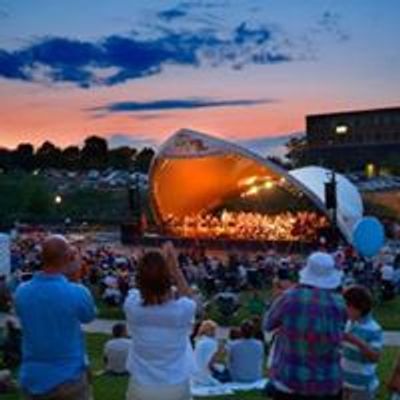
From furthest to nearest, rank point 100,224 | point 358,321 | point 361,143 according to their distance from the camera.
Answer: point 361,143 < point 100,224 < point 358,321

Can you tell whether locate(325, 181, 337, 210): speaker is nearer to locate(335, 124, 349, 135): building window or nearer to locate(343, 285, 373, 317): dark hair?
locate(343, 285, 373, 317): dark hair

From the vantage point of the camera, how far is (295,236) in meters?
47.8

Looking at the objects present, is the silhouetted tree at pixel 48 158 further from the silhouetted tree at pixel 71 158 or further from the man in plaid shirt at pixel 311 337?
the man in plaid shirt at pixel 311 337

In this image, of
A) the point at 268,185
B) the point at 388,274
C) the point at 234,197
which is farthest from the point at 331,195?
the point at 234,197

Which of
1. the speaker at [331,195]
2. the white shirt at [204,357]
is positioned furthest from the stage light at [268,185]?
the white shirt at [204,357]

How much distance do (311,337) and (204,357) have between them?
660 centimetres

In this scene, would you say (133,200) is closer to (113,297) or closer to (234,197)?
(234,197)

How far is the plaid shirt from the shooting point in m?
5.40

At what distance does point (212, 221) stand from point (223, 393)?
1759 inches

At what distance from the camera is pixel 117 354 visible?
12289 mm

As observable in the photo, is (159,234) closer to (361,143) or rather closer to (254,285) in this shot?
(254,285)

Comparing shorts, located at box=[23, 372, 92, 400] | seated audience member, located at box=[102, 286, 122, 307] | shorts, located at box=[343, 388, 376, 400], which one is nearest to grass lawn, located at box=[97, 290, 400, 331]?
seated audience member, located at box=[102, 286, 122, 307]

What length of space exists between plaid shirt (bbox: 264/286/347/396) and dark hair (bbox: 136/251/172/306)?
2.06 ft

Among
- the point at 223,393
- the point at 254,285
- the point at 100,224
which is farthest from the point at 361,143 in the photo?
the point at 223,393
